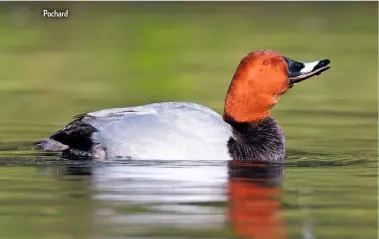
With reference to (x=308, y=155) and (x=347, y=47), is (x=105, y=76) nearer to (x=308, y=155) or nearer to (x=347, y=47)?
(x=347, y=47)

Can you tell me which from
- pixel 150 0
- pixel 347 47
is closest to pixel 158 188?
pixel 347 47

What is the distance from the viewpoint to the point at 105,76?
18547mm

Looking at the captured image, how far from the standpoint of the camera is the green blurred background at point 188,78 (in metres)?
9.76

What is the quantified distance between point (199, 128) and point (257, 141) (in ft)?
2.68

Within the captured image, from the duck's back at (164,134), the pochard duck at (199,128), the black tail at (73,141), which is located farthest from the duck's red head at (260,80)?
the black tail at (73,141)

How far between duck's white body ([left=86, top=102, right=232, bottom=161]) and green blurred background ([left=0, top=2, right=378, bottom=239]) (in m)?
0.75

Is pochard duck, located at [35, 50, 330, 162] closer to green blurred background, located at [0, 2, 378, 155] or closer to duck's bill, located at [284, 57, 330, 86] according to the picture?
duck's bill, located at [284, 57, 330, 86]

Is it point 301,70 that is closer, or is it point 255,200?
point 255,200

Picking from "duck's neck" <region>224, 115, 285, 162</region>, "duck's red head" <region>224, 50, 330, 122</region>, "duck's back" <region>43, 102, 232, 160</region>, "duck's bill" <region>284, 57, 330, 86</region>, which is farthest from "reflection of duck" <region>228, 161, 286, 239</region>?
"duck's bill" <region>284, 57, 330, 86</region>

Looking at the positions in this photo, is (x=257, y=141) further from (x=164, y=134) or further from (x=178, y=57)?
(x=178, y=57)

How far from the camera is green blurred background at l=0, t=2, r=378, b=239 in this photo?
→ 9.76 meters

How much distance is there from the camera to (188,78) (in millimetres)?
18078

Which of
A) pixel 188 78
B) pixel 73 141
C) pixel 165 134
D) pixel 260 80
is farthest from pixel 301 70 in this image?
pixel 188 78

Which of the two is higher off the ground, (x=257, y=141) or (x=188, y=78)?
(x=188, y=78)
